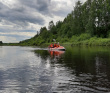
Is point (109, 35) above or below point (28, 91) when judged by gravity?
above

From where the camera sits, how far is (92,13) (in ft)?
216

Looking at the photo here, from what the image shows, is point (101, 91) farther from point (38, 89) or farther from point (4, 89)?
point (4, 89)

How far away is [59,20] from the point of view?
15538cm

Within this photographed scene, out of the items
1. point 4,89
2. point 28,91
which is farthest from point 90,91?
point 4,89

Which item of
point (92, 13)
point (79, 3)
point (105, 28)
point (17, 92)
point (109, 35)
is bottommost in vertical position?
point (17, 92)

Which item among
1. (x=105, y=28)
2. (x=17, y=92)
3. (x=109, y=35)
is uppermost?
(x=105, y=28)

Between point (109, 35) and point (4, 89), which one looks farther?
point (109, 35)

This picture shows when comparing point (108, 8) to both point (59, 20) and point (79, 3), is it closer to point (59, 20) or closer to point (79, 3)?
point (79, 3)

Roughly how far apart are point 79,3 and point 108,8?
84.6ft

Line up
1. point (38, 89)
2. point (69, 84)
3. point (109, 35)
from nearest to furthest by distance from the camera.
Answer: point (38, 89), point (69, 84), point (109, 35)

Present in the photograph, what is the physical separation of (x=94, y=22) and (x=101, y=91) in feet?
215

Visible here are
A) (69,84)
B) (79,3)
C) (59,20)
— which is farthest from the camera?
(59,20)

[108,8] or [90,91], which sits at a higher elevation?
[108,8]

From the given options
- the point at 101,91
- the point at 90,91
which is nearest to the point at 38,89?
the point at 90,91
